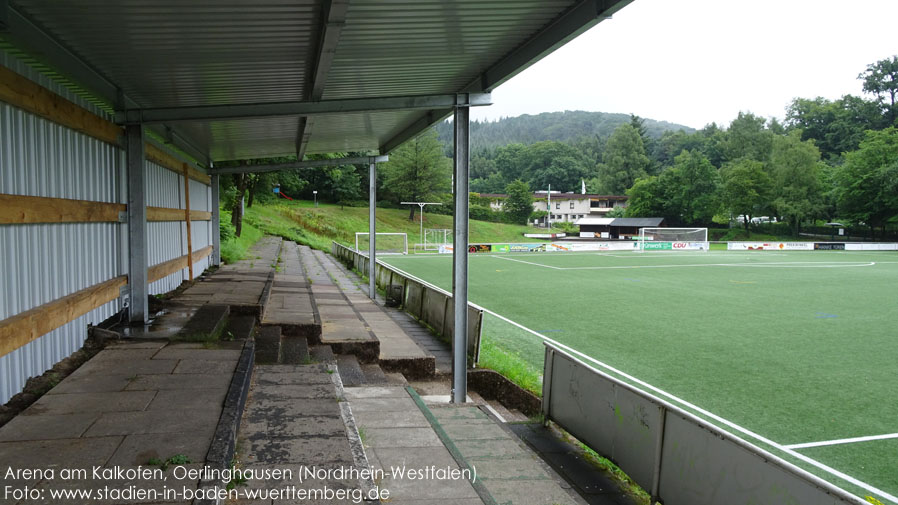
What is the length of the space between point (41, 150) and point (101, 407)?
222 cm

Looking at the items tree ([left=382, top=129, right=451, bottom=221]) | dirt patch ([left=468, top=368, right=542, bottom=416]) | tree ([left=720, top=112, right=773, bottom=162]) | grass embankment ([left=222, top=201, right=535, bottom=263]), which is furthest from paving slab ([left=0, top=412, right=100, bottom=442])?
tree ([left=720, top=112, right=773, bottom=162])

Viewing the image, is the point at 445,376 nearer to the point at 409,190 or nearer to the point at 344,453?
the point at 344,453

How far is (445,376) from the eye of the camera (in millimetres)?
7816

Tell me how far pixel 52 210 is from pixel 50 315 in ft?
2.79

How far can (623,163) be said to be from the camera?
319 feet

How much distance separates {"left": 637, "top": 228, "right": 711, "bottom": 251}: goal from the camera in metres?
46.1

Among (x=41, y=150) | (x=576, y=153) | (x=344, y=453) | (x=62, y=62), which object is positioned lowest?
(x=344, y=453)

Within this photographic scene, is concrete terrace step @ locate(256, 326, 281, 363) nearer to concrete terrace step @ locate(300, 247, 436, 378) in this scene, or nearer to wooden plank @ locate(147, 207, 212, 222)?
concrete terrace step @ locate(300, 247, 436, 378)

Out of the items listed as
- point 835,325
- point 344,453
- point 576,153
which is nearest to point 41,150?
point 344,453

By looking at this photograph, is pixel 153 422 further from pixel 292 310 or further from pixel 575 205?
pixel 575 205

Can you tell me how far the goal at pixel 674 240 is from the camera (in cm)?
4609

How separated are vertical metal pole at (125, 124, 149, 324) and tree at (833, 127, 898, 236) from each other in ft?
202

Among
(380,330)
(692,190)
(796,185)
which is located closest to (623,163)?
(692,190)

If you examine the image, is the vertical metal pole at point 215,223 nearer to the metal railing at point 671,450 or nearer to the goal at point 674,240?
the metal railing at point 671,450
